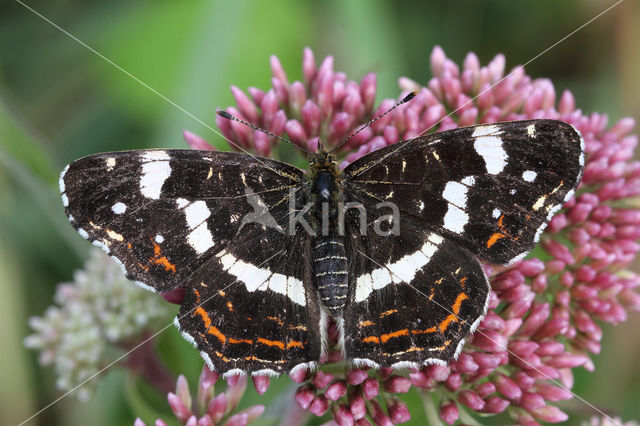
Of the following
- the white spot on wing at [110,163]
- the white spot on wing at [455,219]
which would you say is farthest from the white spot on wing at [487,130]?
the white spot on wing at [110,163]

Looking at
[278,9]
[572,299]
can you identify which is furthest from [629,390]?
[278,9]

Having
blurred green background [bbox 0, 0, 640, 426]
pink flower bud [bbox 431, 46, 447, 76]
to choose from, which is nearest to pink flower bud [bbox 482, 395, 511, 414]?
blurred green background [bbox 0, 0, 640, 426]

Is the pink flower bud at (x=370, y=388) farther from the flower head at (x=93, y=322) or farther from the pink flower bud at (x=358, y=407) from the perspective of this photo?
the flower head at (x=93, y=322)

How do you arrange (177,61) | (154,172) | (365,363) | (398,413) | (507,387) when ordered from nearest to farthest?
(365,363) < (154,172) < (398,413) < (507,387) < (177,61)

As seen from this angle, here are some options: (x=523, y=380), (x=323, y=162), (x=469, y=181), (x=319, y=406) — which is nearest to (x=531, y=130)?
(x=469, y=181)

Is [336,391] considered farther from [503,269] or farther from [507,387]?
[503,269]

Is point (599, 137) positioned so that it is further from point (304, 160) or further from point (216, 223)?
point (216, 223)
